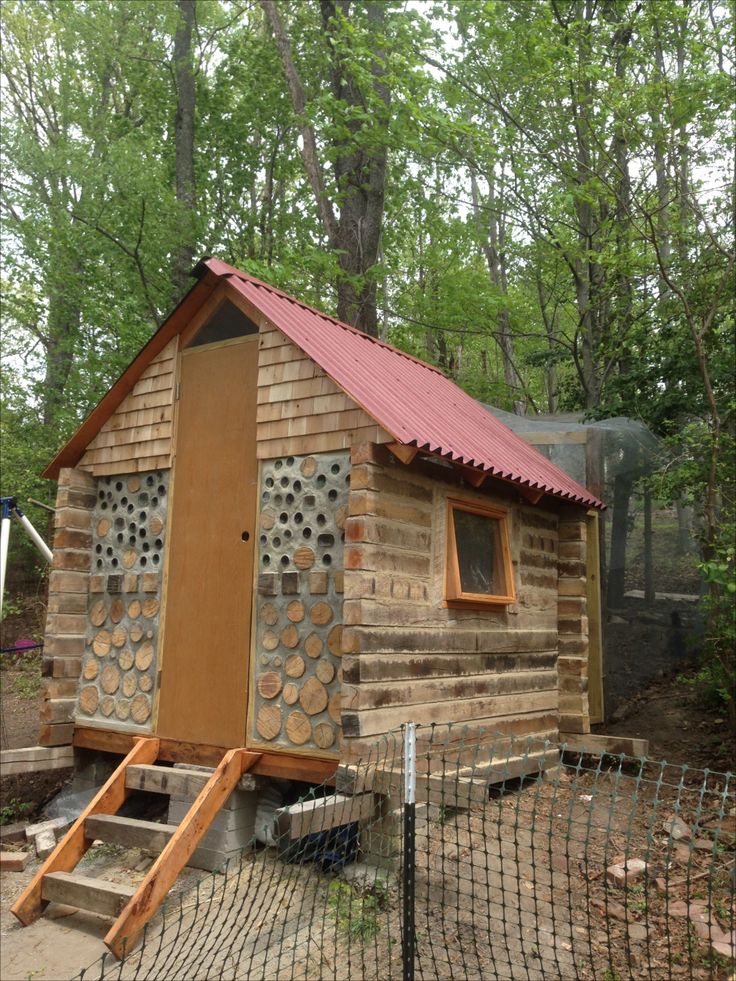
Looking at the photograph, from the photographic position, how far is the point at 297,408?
21.2 feet

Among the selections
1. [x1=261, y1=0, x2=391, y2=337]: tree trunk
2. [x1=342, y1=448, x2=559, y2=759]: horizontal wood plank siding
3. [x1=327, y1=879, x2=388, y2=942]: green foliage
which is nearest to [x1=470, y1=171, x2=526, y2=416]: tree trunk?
[x1=261, y1=0, x2=391, y2=337]: tree trunk

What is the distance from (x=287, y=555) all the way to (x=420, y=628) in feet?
3.78

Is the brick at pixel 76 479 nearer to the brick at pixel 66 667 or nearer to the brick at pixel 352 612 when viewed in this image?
the brick at pixel 66 667

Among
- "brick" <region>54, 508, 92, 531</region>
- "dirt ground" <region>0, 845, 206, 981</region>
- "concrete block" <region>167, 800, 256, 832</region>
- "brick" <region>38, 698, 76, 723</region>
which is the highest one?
"brick" <region>54, 508, 92, 531</region>

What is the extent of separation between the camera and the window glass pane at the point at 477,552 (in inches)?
271

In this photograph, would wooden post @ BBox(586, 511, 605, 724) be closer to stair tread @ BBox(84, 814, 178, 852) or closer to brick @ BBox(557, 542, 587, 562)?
brick @ BBox(557, 542, 587, 562)

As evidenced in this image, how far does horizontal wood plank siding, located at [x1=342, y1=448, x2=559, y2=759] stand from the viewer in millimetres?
5688

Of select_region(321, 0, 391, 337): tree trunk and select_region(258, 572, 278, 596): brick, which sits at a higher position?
select_region(321, 0, 391, 337): tree trunk

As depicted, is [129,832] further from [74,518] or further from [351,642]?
[74,518]

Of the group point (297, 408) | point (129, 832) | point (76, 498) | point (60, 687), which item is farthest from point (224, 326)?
point (129, 832)

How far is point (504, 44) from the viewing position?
1292 centimetres

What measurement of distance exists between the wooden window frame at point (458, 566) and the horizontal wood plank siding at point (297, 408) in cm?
115

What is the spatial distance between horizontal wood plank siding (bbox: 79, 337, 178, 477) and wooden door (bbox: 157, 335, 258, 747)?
0.15 metres

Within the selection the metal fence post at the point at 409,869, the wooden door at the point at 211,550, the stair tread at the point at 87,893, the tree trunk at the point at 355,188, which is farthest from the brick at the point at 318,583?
the tree trunk at the point at 355,188
